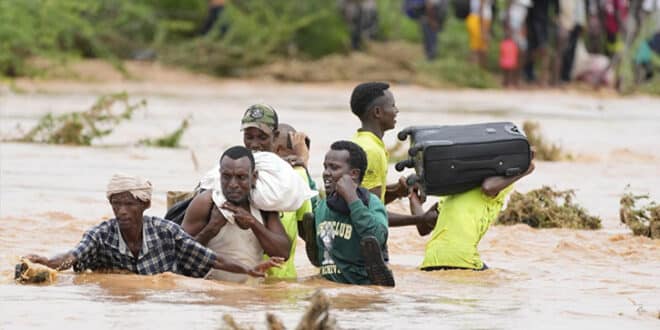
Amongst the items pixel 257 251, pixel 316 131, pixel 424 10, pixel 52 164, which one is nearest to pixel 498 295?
pixel 257 251

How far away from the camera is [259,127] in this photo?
815cm

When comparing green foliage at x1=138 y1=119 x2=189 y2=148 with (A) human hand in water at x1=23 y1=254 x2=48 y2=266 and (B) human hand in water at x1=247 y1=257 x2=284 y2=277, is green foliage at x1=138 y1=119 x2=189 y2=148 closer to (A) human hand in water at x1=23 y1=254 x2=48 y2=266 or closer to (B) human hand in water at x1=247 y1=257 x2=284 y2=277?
(A) human hand in water at x1=23 y1=254 x2=48 y2=266

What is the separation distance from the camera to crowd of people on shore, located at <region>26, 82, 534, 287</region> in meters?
7.78

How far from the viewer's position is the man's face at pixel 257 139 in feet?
26.8

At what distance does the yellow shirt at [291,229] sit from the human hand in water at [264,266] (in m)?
0.31

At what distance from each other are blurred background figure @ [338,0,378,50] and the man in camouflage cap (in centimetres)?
1688

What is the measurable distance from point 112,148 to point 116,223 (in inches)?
284

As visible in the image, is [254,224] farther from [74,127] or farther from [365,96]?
[74,127]

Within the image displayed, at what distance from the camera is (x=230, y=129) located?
1738cm

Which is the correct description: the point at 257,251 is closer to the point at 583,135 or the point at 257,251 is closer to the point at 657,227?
the point at 657,227

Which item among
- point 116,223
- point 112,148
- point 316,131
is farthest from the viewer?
point 316,131

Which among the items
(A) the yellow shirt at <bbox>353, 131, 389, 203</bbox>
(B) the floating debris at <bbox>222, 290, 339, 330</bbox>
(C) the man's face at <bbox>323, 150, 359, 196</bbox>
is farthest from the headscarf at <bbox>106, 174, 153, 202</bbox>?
(B) the floating debris at <bbox>222, 290, 339, 330</bbox>

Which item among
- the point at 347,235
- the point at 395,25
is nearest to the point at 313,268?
the point at 347,235

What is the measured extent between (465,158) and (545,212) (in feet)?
9.68
